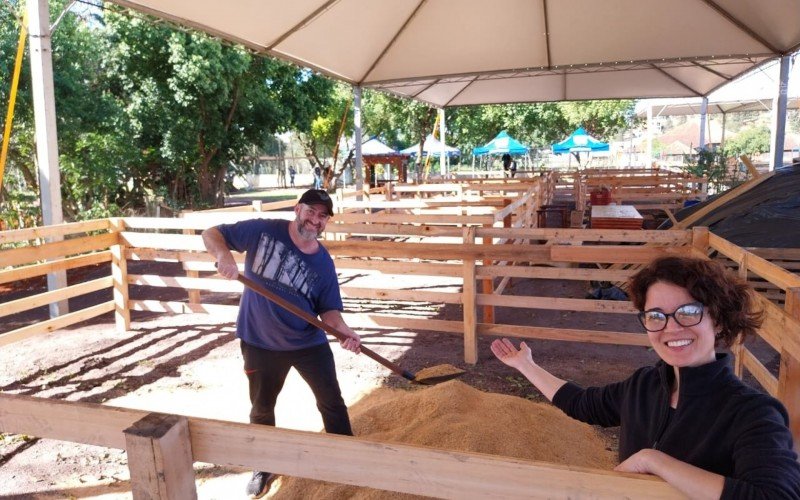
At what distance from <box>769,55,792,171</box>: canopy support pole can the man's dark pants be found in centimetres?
1101

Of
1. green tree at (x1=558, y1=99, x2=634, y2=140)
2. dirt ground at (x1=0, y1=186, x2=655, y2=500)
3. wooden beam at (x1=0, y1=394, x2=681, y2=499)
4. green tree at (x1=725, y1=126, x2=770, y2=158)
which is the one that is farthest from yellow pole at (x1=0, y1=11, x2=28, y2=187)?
green tree at (x1=725, y1=126, x2=770, y2=158)

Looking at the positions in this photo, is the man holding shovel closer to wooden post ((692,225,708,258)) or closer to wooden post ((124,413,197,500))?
wooden post ((124,413,197,500))

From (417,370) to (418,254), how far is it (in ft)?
3.73

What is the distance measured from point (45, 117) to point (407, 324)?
518 centimetres

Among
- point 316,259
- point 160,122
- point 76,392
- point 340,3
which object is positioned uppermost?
point 340,3

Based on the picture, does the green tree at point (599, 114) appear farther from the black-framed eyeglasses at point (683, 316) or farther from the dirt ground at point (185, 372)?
the black-framed eyeglasses at point (683, 316)

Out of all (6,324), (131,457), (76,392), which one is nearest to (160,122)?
(6,324)

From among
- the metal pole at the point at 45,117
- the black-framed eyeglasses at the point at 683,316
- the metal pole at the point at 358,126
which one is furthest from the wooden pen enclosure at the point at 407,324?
the metal pole at the point at 358,126

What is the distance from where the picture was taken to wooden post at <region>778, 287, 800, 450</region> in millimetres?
2438

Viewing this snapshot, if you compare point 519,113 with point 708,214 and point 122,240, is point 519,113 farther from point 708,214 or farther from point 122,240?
point 122,240

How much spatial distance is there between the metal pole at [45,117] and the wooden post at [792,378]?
7.33m

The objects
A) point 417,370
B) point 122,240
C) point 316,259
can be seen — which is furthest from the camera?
point 122,240

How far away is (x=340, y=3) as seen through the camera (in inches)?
345

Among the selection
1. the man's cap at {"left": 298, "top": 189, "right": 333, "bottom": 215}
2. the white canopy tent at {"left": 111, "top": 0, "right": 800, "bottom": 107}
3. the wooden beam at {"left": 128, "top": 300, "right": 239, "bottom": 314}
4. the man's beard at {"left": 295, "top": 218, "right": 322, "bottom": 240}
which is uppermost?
the white canopy tent at {"left": 111, "top": 0, "right": 800, "bottom": 107}
